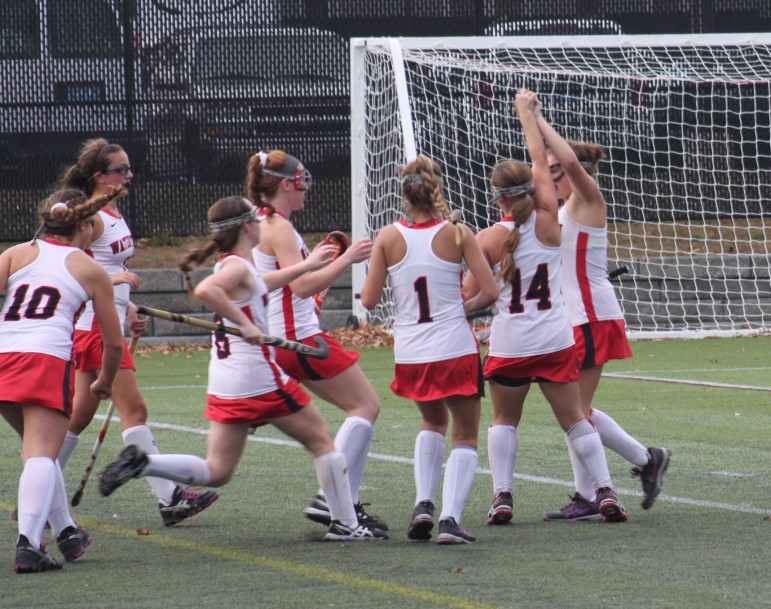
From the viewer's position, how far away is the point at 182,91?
18.1m

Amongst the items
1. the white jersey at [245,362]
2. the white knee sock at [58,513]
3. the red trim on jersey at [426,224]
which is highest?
the red trim on jersey at [426,224]

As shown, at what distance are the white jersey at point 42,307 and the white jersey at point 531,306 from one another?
1928 millimetres

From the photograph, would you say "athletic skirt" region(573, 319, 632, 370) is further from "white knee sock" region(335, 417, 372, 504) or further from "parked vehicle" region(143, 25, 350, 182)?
"parked vehicle" region(143, 25, 350, 182)

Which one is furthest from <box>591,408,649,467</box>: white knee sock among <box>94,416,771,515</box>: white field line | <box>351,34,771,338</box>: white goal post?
<box>351,34,771,338</box>: white goal post

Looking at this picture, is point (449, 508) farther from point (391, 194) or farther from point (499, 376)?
point (391, 194)

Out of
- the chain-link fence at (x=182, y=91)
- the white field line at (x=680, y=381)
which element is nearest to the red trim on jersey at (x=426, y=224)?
the white field line at (x=680, y=381)

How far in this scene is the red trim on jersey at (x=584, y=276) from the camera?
697 cm

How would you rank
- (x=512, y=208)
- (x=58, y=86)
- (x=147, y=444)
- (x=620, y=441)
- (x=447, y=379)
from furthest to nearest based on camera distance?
(x=58, y=86), (x=147, y=444), (x=620, y=441), (x=512, y=208), (x=447, y=379)

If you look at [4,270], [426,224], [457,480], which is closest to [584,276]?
[426,224]

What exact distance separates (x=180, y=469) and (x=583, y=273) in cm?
224

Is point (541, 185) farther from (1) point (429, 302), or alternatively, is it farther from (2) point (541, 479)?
(2) point (541, 479)

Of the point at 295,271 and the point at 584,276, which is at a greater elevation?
the point at 295,271

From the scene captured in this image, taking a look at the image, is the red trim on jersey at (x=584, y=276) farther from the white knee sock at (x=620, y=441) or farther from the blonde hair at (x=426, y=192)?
the blonde hair at (x=426, y=192)

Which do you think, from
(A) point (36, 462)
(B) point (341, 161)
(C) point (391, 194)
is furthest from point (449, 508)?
(B) point (341, 161)
